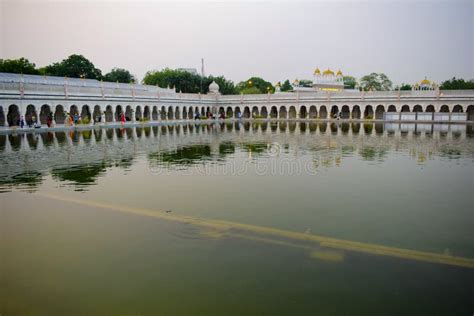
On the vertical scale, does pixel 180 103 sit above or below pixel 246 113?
above

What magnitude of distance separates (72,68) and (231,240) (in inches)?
2202

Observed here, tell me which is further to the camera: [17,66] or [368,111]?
[368,111]

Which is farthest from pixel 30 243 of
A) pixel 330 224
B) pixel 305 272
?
pixel 330 224

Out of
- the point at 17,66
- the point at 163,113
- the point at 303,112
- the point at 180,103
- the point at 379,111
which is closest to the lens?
the point at 17,66

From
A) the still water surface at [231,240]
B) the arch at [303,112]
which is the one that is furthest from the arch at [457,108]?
the still water surface at [231,240]

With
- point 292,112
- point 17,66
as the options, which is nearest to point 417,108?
point 292,112

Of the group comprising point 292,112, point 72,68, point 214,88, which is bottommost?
point 292,112

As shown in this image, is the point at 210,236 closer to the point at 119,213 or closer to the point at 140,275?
the point at 140,275

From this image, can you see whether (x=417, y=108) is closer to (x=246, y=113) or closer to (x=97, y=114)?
(x=246, y=113)

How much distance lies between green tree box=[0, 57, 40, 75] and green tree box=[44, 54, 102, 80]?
15.0 feet

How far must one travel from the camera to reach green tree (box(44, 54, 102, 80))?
54.9 metres

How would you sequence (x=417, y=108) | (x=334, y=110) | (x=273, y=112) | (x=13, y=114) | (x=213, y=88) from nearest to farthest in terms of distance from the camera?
1. (x=13, y=114)
2. (x=417, y=108)
3. (x=334, y=110)
4. (x=213, y=88)
5. (x=273, y=112)

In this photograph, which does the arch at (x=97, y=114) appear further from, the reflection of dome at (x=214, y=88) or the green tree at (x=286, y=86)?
the green tree at (x=286, y=86)

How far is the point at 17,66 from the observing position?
47.9 meters
